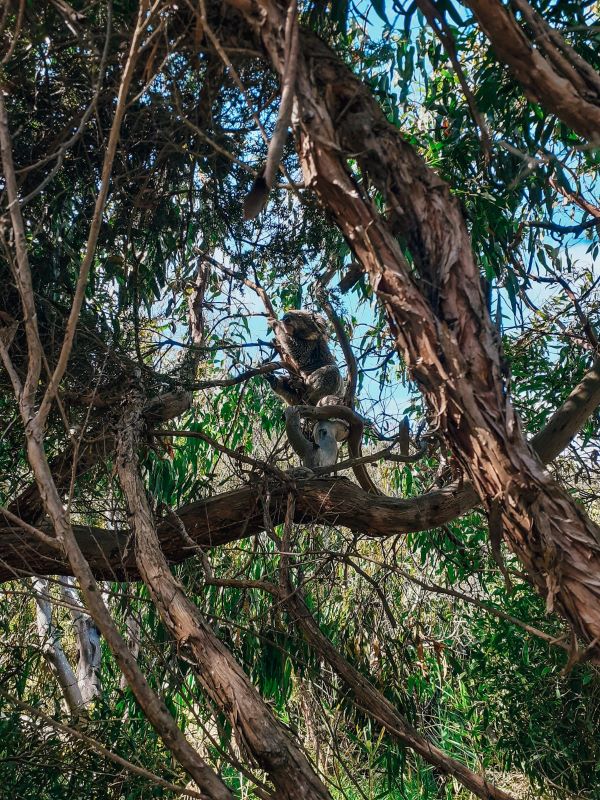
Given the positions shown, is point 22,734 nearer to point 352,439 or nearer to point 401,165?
point 352,439

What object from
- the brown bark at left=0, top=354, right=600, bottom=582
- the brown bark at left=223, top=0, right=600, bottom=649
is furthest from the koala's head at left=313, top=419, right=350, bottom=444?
the brown bark at left=223, top=0, right=600, bottom=649

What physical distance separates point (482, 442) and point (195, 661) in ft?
3.53

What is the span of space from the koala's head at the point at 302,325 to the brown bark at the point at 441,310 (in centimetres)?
306

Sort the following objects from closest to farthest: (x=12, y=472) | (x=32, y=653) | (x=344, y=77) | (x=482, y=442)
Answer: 1. (x=482, y=442)
2. (x=344, y=77)
3. (x=32, y=653)
4. (x=12, y=472)

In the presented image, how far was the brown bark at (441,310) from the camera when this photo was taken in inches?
81.0

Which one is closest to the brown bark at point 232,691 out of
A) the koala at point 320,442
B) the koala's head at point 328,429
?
the koala at point 320,442

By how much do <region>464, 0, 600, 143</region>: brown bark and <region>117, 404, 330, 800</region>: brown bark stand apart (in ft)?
5.70

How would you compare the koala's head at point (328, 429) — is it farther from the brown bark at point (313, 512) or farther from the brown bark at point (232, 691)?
the brown bark at point (232, 691)

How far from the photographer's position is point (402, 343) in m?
2.22

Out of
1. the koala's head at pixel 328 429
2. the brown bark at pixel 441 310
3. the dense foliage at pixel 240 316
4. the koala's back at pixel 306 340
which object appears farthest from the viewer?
the koala's back at pixel 306 340

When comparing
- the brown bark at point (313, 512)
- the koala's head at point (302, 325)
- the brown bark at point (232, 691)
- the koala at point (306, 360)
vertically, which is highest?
the koala's head at point (302, 325)

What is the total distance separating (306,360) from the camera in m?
5.53

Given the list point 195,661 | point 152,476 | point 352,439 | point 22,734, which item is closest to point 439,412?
point 195,661

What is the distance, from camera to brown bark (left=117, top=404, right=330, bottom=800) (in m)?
2.20
